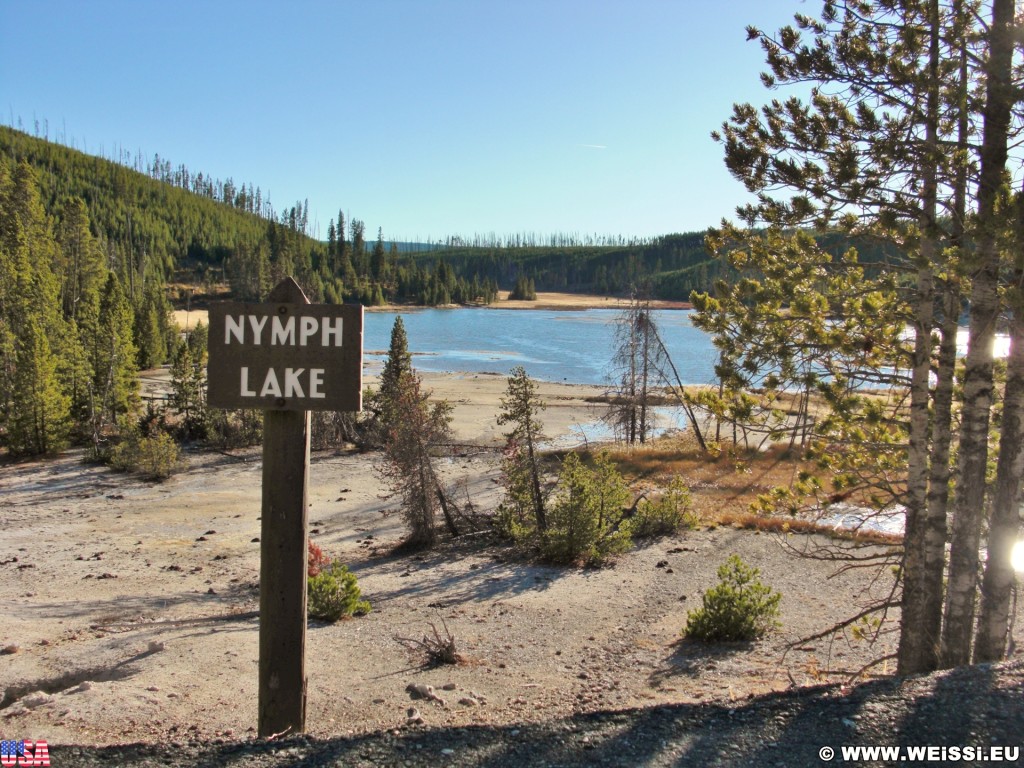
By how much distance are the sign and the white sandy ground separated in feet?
6.57

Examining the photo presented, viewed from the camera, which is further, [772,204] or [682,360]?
[682,360]

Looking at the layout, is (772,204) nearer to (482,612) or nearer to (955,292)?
(955,292)

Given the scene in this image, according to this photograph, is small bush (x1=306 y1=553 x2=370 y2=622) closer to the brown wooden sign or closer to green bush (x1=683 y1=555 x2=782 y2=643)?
green bush (x1=683 y1=555 x2=782 y2=643)

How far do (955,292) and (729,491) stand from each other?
1758cm

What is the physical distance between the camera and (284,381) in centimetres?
407

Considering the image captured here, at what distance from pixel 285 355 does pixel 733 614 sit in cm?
737

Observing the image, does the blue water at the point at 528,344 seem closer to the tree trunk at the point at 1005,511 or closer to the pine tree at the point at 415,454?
the pine tree at the point at 415,454

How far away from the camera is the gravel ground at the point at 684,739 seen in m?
3.84

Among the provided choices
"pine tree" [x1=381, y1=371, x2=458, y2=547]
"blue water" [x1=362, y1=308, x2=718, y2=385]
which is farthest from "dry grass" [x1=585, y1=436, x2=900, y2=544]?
"blue water" [x1=362, y1=308, x2=718, y2=385]

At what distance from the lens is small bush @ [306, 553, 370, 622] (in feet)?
34.6

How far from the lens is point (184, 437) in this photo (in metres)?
32.6

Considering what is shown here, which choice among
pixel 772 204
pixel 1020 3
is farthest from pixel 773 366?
pixel 1020 3

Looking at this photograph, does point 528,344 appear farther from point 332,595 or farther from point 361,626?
point 361,626

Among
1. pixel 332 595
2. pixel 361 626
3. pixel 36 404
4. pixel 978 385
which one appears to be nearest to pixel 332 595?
pixel 332 595
